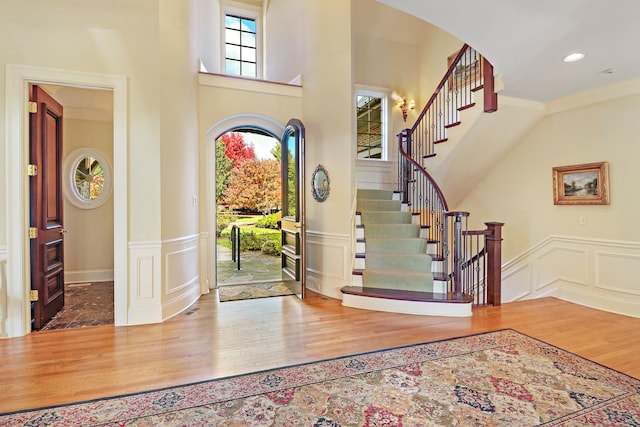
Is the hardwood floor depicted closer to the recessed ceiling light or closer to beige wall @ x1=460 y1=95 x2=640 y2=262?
beige wall @ x1=460 y1=95 x2=640 y2=262

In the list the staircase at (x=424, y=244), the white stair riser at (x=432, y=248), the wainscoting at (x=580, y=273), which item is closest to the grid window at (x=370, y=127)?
the staircase at (x=424, y=244)

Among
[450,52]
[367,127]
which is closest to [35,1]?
[367,127]

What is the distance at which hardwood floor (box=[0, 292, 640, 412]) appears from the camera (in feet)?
7.60

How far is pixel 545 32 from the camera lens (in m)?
2.68

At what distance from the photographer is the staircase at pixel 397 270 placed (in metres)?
3.77

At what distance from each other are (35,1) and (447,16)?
390 centimetres

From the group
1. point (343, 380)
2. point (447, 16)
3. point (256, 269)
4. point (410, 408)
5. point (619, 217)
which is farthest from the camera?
point (256, 269)

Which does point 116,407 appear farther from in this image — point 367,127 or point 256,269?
point 367,127

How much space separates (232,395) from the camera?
6.95 feet

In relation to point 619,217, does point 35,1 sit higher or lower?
higher

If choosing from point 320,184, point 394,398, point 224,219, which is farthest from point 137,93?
point 224,219

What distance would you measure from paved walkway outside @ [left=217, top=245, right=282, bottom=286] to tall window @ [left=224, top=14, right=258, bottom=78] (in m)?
4.40

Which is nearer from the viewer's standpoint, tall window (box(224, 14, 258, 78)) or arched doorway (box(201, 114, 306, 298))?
arched doorway (box(201, 114, 306, 298))

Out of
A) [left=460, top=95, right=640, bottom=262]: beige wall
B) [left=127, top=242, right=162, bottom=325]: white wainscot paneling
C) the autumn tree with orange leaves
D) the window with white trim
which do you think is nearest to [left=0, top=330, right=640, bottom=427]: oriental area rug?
→ [left=127, top=242, right=162, bottom=325]: white wainscot paneling
